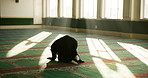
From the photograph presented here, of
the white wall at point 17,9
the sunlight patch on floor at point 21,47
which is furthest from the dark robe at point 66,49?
the white wall at point 17,9

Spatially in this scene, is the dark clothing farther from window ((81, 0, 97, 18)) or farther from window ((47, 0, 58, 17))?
window ((47, 0, 58, 17))

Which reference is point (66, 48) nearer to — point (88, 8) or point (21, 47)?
point (21, 47)

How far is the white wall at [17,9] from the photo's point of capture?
14.4 m

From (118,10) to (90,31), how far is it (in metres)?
1.98

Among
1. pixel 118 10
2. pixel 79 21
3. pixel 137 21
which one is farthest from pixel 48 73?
pixel 79 21

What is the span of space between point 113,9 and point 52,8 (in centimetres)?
580

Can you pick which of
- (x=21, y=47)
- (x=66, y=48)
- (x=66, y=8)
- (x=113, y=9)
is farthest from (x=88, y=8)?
(x=66, y=48)

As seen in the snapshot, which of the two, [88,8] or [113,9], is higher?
[88,8]

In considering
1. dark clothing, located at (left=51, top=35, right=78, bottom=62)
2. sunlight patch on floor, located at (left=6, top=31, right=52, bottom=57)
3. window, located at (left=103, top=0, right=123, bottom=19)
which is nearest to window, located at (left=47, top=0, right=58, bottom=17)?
window, located at (left=103, top=0, right=123, bottom=19)

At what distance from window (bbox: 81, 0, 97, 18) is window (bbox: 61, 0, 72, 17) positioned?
1331 millimetres

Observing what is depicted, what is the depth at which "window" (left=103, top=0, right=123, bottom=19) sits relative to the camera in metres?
9.50

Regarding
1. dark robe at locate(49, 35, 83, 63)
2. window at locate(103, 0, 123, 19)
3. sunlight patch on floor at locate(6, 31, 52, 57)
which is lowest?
sunlight patch on floor at locate(6, 31, 52, 57)

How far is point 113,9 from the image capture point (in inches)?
388

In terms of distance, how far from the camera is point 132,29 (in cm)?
873
